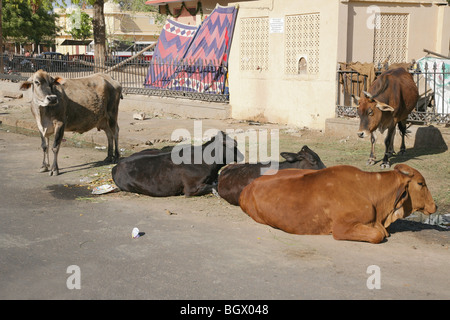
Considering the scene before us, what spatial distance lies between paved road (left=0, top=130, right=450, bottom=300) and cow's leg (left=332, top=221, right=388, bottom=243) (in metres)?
0.09

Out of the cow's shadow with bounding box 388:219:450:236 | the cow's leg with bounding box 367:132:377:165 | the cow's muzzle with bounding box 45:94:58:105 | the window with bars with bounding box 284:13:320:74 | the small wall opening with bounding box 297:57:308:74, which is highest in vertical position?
the window with bars with bounding box 284:13:320:74

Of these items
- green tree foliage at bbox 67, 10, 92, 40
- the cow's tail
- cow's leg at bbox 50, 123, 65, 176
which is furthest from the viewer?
green tree foliage at bbox 67, 10, 92, 40

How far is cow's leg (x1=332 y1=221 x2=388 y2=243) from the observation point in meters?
5.74

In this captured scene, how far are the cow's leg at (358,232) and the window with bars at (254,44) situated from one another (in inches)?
386

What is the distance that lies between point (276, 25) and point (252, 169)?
8.19m

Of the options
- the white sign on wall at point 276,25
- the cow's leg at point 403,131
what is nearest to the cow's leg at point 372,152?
the cow's leg at point 403,131

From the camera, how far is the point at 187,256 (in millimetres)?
5637

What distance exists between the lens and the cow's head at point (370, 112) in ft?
31.2

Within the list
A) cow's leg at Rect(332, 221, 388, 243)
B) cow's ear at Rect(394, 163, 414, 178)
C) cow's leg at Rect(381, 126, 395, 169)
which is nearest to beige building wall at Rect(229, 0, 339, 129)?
cow's leg at Rect(381, 126, 395, 169)

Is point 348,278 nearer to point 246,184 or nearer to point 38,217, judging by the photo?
point 246,184

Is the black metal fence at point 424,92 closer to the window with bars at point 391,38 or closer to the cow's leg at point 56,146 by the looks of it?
the window with bars at point 391,38

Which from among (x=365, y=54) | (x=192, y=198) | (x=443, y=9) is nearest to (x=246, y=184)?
(x=192, y=198)

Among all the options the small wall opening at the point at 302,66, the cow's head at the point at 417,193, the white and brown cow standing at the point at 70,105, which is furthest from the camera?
the small wall opening at the point at 302,66

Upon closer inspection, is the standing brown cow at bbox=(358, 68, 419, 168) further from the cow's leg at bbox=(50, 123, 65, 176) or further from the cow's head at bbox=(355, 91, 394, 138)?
the cow's leg at bbox=(50, 123, 65, 176)
